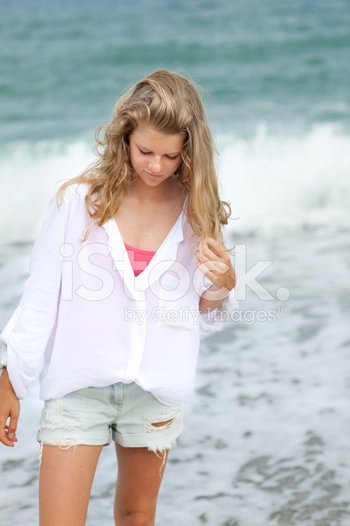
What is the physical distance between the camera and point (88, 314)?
6.95 ft

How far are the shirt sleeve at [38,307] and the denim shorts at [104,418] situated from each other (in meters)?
0.14

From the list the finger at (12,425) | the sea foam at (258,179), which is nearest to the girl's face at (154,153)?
the finger at (12,425)

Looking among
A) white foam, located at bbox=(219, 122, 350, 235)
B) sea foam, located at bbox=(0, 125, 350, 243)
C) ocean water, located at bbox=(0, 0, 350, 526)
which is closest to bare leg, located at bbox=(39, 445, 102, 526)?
ocean water, located at bbox=(0, 0, 350, 526)

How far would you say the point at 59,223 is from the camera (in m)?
2.08

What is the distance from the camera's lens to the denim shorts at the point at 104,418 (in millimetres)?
2098

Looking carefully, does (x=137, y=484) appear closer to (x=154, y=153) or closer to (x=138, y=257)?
(x=138, y=257)

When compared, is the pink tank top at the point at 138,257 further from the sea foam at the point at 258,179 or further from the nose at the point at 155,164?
the sea foam at the point at 258,179

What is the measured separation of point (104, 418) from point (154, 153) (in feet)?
2.50

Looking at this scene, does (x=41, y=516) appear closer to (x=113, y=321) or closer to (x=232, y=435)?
(x=113, y=321)

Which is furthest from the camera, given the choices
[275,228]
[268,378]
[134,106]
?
[275,228]

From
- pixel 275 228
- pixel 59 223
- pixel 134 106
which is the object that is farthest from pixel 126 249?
pixel 275 228

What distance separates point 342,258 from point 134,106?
14.6 ft

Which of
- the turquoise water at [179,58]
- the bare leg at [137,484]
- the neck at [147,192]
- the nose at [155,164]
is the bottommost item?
the bare leg at [137,484]

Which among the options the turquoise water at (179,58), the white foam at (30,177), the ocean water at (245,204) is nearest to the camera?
the ocean water at (245,204)
